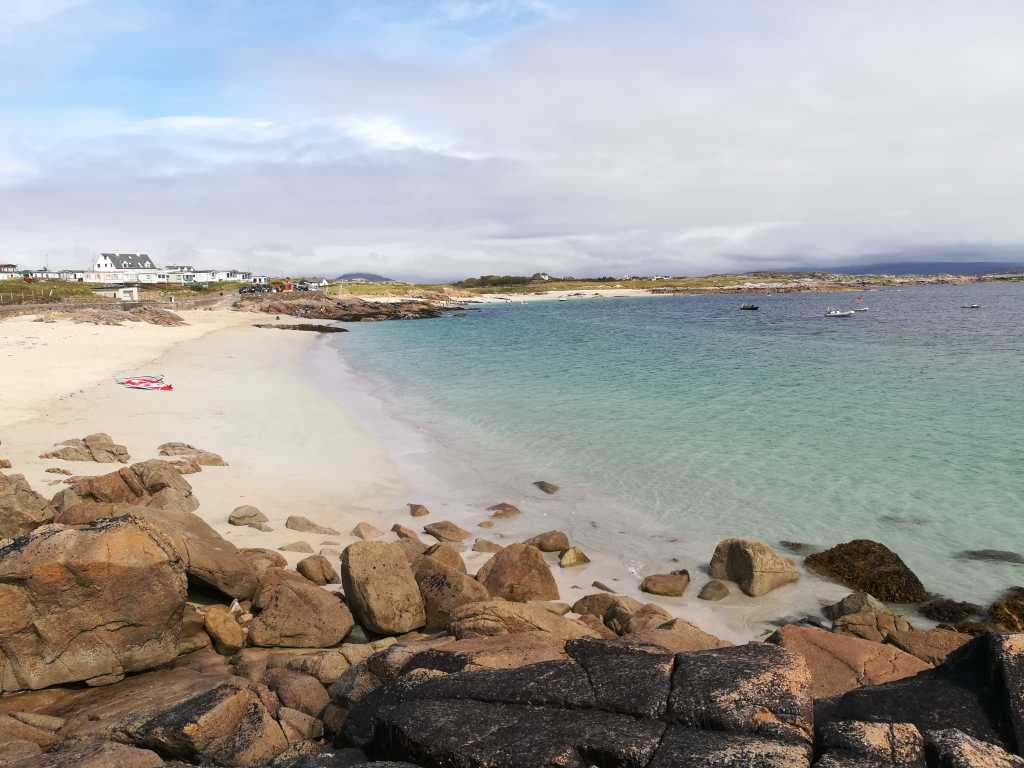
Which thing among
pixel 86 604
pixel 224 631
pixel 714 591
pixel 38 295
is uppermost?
pixel 38 295

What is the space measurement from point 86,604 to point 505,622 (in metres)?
5.24

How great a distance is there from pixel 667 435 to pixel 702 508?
A: 23.9ft

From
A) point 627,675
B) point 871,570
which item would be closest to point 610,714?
point 627,675

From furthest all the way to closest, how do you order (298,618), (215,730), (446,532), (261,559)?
(446,532), (261,559), (298,618), (215,730)

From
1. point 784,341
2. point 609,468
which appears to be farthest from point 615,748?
point 784,341

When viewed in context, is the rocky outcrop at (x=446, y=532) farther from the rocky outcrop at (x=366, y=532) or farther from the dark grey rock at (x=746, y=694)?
the dark grey rock at (x=746, y=694)

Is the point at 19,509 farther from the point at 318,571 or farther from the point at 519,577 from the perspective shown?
the point at 519,577

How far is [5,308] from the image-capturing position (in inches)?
2414

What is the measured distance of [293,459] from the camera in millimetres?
19938

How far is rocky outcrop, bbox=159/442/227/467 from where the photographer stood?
59.3 ft

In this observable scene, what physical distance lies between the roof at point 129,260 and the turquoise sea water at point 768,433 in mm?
145750

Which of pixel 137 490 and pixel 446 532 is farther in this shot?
pixel 446 532

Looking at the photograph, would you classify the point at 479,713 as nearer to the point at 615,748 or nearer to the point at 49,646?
the point at 615,748

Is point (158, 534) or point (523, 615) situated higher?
point (158, 534)
